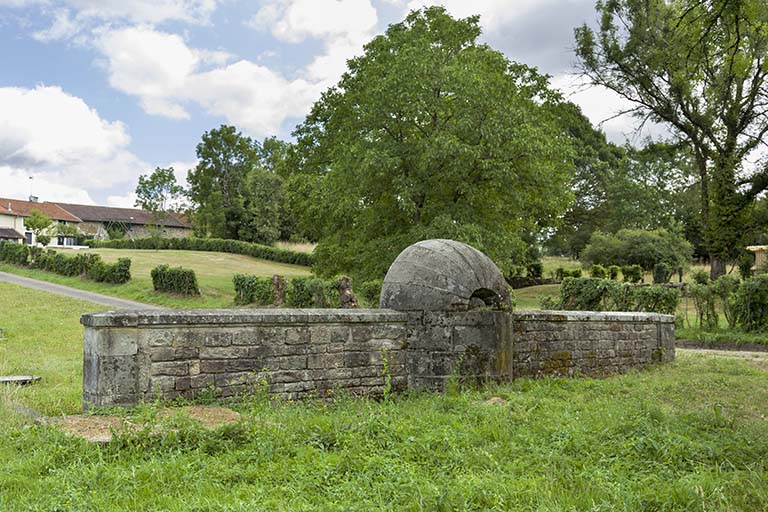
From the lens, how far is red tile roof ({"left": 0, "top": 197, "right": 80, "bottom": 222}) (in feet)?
213

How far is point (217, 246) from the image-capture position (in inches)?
1842

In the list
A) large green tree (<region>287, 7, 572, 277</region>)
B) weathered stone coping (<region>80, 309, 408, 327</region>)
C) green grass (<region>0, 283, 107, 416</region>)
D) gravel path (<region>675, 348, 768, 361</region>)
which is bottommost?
gravel path (<region>675, 348, 768, 361</region>)

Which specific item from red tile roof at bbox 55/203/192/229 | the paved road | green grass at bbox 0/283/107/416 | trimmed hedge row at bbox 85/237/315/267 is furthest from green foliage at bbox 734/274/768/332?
red tile roof at bbox 55/203/192/229

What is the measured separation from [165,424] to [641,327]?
9019 millimetres

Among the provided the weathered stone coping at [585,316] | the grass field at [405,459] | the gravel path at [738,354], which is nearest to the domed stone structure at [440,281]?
the weathered stone coping at [585,316]

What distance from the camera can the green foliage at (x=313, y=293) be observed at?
55.7ft

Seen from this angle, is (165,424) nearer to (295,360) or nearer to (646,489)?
(295,360)

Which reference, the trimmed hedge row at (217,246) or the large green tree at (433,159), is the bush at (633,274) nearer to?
the large green tree at (433,159)

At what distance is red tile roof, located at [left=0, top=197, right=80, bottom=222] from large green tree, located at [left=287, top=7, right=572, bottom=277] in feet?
185

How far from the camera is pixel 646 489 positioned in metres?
3.93

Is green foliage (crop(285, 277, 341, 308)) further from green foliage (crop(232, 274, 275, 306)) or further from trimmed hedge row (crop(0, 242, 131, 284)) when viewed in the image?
trimmed hedge row (crop(0, 242, 131, 284))

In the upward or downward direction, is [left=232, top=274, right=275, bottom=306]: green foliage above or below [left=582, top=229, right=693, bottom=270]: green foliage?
below

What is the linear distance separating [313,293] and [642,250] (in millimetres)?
23521

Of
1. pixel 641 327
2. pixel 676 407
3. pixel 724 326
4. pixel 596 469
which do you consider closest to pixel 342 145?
pixel 641 327
